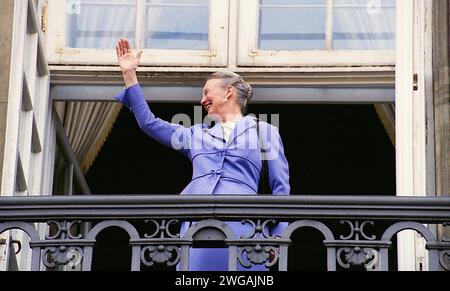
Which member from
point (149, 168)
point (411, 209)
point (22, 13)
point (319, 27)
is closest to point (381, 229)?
point (149, 168)

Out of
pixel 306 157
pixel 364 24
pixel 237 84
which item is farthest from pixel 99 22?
pixel 306 157

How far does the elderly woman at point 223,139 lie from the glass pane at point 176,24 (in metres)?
1.55

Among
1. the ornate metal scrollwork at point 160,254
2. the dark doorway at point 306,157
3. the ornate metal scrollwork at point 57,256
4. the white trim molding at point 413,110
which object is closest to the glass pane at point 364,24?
the white trim molding at point 413,110

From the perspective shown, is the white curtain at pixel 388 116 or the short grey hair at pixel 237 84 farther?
the white curtain at pixel 388 116

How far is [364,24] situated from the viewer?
Answer: 1161 cm

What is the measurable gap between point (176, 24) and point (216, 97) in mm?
1744

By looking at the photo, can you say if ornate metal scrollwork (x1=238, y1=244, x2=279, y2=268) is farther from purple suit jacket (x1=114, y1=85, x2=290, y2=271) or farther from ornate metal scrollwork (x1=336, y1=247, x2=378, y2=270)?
purple suit jacket (x1=114, y1=85, x2=290, y2=271)

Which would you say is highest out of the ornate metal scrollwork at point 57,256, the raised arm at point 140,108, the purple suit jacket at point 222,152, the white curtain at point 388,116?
the white curtain at point 388,116

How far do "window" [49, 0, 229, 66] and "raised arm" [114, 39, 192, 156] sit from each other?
4.79ft

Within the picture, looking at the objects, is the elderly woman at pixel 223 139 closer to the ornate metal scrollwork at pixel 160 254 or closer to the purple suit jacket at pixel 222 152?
the purple suit jacket at pixel 222 152

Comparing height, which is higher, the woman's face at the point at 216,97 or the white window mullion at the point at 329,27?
the white window mullion at the point at 329,27

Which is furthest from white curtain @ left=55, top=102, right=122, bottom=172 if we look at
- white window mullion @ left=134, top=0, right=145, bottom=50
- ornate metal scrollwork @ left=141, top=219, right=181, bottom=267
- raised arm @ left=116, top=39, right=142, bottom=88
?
ornate metal scrollwork @ left=141, top=219, right=181, bottom=267

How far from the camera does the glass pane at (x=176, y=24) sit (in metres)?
11.6
